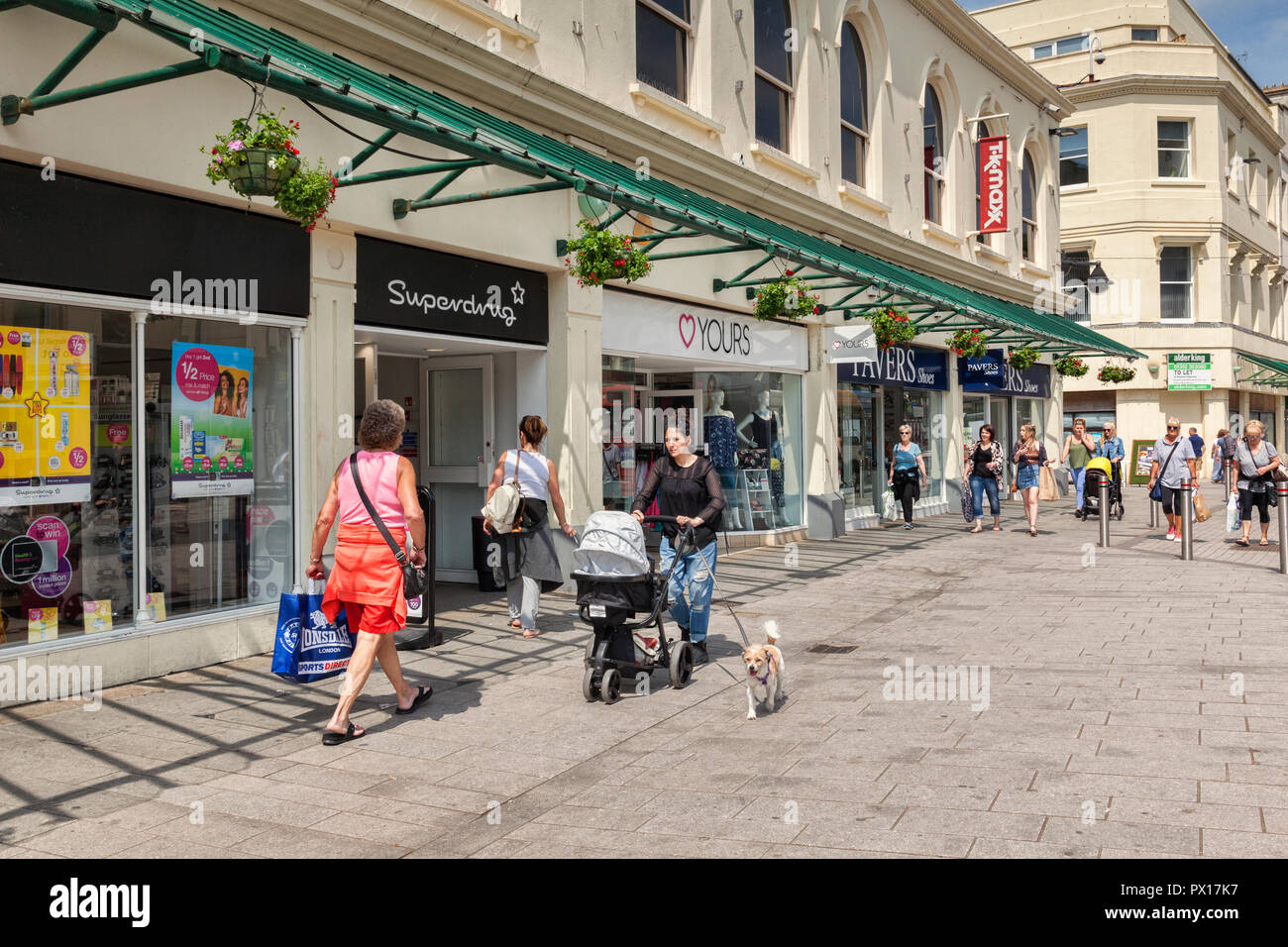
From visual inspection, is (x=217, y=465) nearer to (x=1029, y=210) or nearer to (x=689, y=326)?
(x=689, y=326)

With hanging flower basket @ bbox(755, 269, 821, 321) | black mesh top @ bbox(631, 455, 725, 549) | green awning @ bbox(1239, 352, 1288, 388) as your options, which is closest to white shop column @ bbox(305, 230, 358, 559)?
black mesh top @ bbox(631, 455, 725, 549)

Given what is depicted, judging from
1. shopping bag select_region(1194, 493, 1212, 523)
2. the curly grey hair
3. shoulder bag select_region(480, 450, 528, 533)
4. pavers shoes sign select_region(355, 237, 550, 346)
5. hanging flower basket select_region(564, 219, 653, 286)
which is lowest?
shopping bag select_region(1194, 493, 1212, 523)

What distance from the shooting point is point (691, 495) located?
7801 millimetres

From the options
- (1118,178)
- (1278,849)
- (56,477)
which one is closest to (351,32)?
(56,477)

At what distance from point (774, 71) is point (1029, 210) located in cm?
1400

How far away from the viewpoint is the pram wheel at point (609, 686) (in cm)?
688

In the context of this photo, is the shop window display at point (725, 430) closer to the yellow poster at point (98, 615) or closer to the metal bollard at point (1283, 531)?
the yellow poster at point (98, 615)

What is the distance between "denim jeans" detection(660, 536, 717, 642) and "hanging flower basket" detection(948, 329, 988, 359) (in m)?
13.5

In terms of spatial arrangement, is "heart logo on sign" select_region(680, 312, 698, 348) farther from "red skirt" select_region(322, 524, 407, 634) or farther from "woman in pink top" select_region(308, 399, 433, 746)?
"red skirt" select_region(322, 524, 407, 634)

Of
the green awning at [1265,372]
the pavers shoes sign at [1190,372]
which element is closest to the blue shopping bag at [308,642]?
the pavers shoes sign at [1190,372]

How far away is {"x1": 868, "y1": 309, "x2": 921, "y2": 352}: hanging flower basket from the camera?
15742mm

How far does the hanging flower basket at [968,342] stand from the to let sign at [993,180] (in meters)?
3.80

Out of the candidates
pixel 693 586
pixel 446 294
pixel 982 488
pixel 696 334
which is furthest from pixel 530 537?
pixel 982 488

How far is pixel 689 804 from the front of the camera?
487cm
